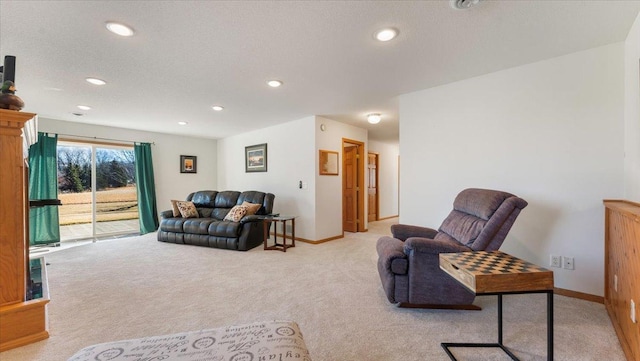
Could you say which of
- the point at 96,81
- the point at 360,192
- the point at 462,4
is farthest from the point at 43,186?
the point at 462,4

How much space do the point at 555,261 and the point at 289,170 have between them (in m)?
3.96

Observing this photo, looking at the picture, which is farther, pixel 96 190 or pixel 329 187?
pixel 96 190

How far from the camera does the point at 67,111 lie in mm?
4254

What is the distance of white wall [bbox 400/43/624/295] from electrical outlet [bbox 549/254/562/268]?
4 centimetres

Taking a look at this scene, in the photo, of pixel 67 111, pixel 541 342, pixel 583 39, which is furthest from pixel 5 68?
pixel 583 39

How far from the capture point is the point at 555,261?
98.5 inches

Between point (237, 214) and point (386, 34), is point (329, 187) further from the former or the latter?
point (386, 34)

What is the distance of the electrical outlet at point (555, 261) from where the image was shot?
8.17 feet

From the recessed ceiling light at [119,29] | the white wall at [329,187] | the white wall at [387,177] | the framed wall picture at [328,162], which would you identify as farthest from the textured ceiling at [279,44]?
the white wall at [387,177]

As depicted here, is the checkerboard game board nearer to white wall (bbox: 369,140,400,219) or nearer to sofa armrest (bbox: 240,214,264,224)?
sofa armrest (bbox: 240,214,264,224)

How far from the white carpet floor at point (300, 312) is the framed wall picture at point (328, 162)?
5.87ft

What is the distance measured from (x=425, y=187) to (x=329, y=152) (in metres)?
2.06

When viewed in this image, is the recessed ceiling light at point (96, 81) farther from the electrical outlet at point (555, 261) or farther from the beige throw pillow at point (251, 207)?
the electrical outlet at point (555, 261)

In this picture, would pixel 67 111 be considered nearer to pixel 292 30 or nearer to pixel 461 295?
pixel 292 30
